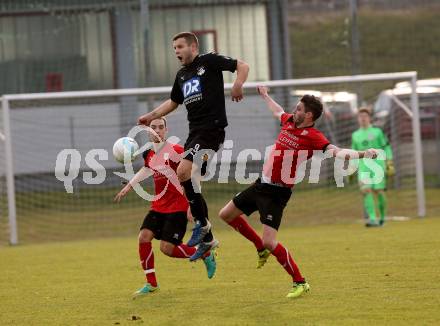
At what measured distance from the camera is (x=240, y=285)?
991 centimetres

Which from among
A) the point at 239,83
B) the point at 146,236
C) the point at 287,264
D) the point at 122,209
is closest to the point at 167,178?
the point at 146,236

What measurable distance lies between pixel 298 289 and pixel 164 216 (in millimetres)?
1722

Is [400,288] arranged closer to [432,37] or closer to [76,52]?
[76,52]

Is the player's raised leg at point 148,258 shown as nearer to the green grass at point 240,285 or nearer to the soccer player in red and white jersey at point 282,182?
the green grass at point 240,285

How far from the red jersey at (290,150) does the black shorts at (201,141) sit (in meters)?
0.57

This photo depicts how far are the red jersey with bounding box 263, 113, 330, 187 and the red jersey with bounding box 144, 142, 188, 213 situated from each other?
3.34ft

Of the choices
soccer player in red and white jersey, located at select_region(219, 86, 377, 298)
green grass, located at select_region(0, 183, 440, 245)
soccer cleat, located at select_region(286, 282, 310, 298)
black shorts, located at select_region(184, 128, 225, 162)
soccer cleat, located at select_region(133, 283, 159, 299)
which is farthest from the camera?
green grass, located at select_region(0, 183, 440, 245)

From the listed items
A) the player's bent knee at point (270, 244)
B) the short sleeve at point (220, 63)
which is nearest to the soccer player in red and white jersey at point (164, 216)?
the player's bent knee at point (270, 244)

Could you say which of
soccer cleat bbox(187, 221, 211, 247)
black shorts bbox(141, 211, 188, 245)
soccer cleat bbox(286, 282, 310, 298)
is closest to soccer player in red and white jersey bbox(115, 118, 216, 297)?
black shorts bbox(141, 211, 188, 245)

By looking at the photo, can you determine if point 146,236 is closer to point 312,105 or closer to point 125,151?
point 125,151

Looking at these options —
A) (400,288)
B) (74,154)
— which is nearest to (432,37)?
(74,154)

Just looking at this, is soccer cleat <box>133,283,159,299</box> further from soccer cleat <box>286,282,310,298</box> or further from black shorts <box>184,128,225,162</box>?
soccer cleat <box>286,282,310,298</box>

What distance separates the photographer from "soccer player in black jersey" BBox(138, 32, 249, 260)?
938cm

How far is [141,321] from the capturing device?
8047 millimetres
